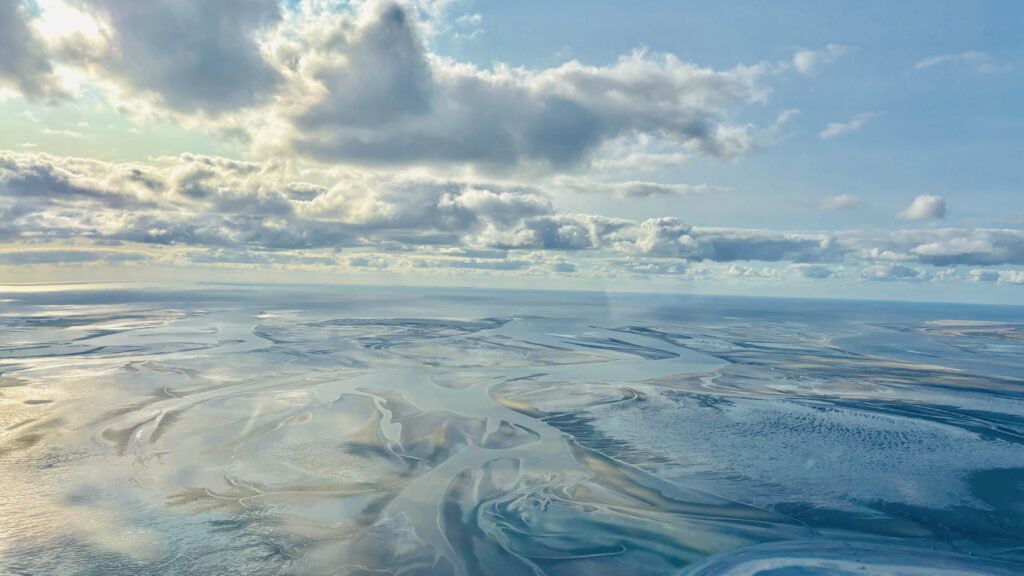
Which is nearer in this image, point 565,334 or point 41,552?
point 41,552

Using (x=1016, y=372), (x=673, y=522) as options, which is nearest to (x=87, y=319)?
(x=673, y=522)

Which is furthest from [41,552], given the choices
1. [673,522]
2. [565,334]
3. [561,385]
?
[565,334]

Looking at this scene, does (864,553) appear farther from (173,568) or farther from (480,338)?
(480,338)

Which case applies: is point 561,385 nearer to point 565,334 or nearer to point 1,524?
point 1,524

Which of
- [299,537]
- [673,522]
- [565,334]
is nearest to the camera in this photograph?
[299,537]

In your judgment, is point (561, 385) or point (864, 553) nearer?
point (864, 553)

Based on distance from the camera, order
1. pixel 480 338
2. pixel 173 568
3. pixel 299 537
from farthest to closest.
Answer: pixel 480 338 < pixel 299 537 < pixel 173 568
